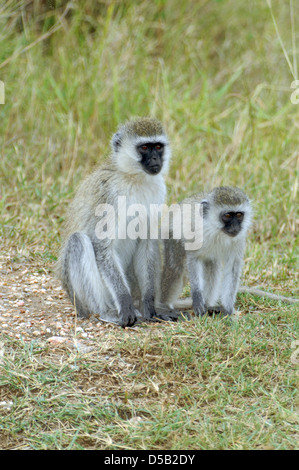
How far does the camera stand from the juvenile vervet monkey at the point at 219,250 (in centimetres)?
483

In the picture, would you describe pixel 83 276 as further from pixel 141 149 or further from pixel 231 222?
pixel 231 222

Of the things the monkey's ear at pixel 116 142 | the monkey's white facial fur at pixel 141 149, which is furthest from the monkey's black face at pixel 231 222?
the monkey's ear at pixel 116 142

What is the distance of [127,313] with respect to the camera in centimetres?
471

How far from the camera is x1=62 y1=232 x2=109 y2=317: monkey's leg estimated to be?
4777mm

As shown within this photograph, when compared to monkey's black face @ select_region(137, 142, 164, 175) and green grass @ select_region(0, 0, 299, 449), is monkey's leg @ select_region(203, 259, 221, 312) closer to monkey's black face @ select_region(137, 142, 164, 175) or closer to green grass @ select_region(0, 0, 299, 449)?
green grass @ select_region(0, 0, 299, 449)

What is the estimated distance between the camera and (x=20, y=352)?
4.02 m

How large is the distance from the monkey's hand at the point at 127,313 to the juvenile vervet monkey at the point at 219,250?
0.46m

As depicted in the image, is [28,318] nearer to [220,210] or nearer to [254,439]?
[220,210]

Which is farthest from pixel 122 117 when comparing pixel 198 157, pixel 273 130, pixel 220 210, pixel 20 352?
pixel 20 352

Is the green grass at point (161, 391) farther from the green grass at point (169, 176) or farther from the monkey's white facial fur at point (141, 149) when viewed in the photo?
the monkey's white facial fur at point (141, 149)

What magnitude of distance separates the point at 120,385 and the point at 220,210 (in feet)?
5.51

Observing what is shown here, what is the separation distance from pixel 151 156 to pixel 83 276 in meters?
1.03

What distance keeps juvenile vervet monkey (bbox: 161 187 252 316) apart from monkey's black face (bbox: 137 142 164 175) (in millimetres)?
449

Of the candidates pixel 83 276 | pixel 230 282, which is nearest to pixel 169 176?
pixel 230 282
